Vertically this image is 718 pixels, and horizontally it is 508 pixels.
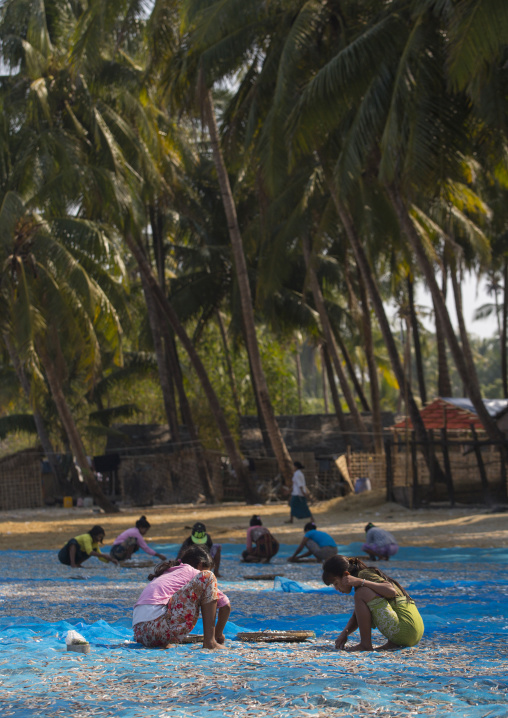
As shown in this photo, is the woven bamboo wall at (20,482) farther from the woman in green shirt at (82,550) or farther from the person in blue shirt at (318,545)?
the person in blue shirt at (318,545)

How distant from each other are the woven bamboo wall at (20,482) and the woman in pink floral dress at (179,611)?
79.3 feet

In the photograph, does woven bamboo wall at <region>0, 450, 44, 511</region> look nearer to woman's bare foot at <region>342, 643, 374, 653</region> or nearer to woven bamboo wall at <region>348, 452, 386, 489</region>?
woven bamboo wall at <region>348, 452, 386, 489</region>

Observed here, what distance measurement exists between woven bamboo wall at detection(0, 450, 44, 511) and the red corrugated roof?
13383 mm

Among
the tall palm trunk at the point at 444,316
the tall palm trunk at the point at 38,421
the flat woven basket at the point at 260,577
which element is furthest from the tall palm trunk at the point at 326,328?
the flat woven basket at the point at 260,577

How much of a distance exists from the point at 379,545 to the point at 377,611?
6055 mm

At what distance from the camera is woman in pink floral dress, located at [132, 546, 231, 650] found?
19.3 feet

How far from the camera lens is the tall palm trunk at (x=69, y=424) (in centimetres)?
2172

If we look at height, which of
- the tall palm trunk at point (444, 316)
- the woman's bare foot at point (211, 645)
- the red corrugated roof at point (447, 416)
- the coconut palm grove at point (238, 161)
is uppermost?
the coconut palm grove at point (238, 161)

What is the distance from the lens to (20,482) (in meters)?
29.4

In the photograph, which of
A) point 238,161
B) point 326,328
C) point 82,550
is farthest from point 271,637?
point 326,328

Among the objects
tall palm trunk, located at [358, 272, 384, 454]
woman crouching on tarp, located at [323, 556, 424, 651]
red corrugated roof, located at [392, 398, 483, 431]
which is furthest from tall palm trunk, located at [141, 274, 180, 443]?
woman crouching on tarp, located at [323, 556, 424, 651]

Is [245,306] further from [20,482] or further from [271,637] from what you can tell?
[271,637]

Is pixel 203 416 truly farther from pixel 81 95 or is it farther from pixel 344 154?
pixel 344 154

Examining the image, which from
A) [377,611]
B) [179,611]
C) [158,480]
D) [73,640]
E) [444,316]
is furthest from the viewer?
[158,480]
